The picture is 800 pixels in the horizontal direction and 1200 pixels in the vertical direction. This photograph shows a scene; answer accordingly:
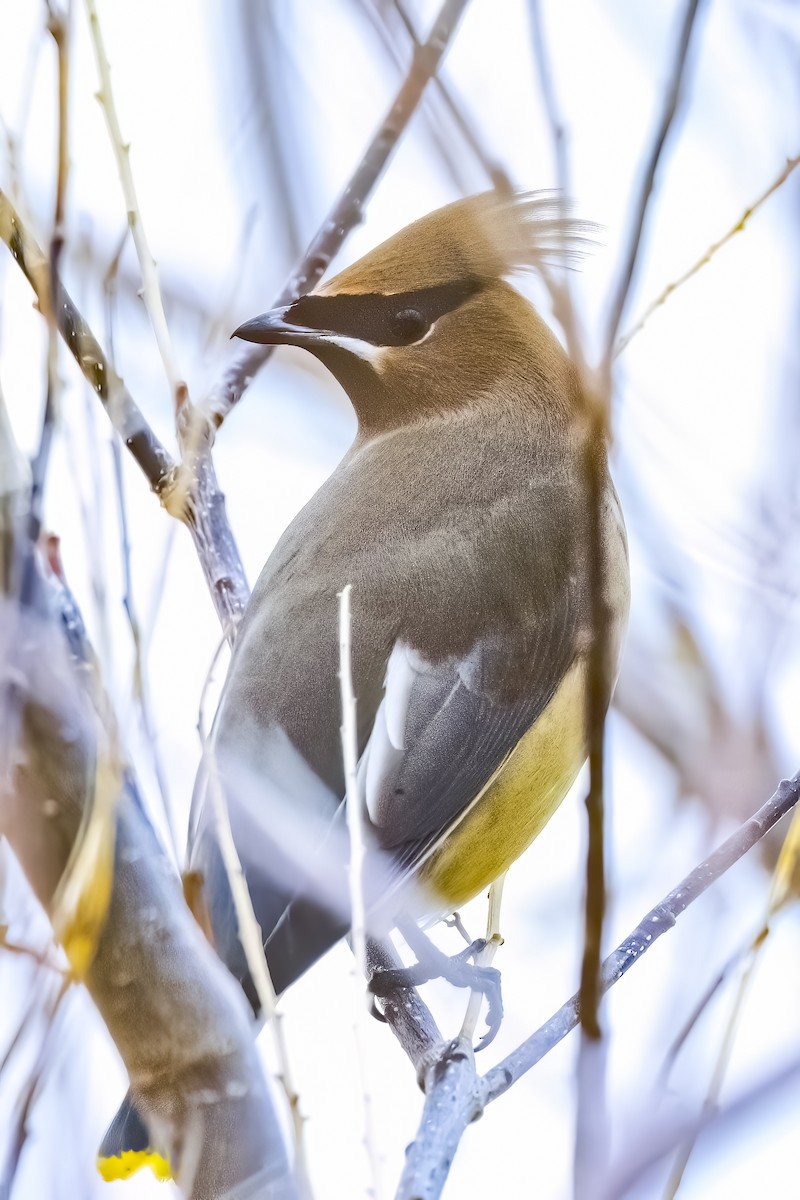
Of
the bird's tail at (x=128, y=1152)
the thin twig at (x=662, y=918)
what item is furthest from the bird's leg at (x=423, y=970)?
the bird's tail at (x=128, y=1152)

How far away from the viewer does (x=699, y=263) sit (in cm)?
231

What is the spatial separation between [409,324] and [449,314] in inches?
4.7

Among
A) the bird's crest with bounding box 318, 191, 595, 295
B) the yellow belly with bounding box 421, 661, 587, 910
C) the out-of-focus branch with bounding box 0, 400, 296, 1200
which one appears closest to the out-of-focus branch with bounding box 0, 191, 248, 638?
the bird's crest with bounding box 318, 191, 595, 295

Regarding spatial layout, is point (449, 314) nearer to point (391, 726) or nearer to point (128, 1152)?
point (391, 726)

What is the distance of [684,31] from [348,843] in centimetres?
161

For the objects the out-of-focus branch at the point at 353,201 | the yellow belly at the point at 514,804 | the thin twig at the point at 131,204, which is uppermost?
the out-of-focus branch at the point at 353,201

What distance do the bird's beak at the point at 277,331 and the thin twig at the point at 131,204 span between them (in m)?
0.36

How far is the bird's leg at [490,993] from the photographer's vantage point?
238 cm

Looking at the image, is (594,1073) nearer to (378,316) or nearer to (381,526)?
(381,526)

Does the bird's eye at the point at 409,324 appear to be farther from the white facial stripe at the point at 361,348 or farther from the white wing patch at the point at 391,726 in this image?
the white wing patch at the point at 391,726

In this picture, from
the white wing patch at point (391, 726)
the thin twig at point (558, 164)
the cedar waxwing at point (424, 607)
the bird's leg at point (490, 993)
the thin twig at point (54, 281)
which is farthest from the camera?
the white wing patch at point (391, 726)

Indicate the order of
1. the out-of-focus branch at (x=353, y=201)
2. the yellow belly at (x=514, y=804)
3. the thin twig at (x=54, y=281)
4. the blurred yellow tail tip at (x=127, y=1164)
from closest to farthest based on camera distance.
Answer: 1. the thin twig at (x=54, y=281)
2. the blurred yellow tail tip at (x=127, y=1164)
3. the yellow belly at (x=514, y=804)
4. the out-of-focus branch at (x=353, y=201)

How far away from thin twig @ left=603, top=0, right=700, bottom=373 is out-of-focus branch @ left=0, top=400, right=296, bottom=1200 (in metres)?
0.64

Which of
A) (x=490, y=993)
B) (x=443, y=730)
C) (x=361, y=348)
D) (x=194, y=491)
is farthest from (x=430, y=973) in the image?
(x=361, y=348)
